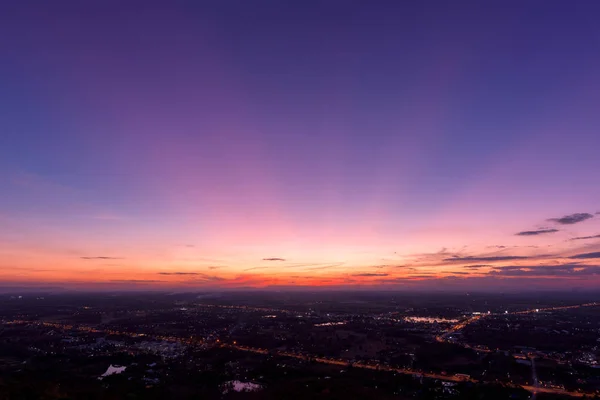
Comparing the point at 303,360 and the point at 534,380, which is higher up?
the point at 534,380

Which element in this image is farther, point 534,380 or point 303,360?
point 303,360

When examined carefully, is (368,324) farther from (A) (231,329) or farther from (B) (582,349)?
(B) (582,349)

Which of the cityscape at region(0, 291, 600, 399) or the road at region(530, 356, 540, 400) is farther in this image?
the cityscape at region(0, 291, 600, 399)

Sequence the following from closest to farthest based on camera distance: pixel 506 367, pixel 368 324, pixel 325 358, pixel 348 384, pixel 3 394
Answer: pixel 3 394 < pixel 348 384 < pixel 506 367 < pixel 325 358 < pixel 368 324

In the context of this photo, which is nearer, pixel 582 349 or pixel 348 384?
pixel 348 384

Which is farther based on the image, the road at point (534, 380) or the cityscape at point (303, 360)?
the cityscape at point (303, 360)

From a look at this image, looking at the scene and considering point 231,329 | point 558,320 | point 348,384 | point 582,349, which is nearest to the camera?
point 348,384

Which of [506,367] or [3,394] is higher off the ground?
[3,394]

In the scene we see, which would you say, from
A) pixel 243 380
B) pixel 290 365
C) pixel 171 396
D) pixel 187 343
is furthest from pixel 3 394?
pixel 187 343

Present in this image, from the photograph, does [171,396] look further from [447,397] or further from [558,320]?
[558,320]
